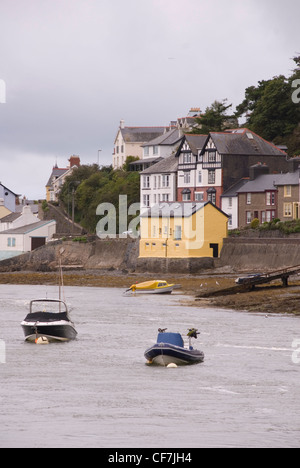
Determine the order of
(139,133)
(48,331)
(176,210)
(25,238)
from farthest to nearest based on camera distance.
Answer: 1. (139,133)
2. (25,238)
3. (176,210)
4. (48,331)

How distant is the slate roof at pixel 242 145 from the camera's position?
93.6m

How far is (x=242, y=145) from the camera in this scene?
94.5 meters

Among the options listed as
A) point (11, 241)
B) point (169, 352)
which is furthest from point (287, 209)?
point (169, 352)

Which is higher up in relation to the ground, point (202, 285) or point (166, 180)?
point (166, 180)

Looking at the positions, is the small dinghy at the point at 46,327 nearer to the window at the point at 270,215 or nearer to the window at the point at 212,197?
the window at the point at 270,215

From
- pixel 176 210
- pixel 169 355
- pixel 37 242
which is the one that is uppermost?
pixel 176 210

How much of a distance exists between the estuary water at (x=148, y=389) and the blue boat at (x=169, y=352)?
1.89ft

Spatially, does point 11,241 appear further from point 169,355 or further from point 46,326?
point 169,355

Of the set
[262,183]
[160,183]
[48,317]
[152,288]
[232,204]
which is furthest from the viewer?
[160,183]

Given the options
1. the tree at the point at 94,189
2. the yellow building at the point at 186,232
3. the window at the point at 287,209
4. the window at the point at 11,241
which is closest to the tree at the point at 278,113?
the tree at the point at 94,189

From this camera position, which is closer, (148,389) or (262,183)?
(148,389)

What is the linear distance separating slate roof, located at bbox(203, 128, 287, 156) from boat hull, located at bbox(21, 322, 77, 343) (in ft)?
181

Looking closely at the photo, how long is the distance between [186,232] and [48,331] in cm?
4258
